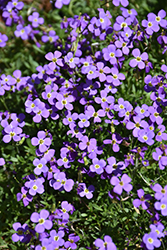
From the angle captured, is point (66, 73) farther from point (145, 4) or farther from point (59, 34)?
point (145, 4)

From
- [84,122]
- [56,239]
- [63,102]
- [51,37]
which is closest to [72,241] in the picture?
[56,239]

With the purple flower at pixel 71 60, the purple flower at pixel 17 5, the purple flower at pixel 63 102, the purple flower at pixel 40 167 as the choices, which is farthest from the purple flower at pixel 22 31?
the purple flower at pixel 40 167

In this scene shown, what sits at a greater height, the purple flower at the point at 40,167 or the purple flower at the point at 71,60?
the purple flower at the point at 71,60

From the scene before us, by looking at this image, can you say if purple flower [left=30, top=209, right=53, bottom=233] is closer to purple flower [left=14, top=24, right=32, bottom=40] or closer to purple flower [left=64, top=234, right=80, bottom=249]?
purple flower [left=64, top=234, right=80, bottom=249]

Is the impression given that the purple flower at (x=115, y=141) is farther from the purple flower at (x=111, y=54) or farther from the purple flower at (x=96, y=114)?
the purple flower at (x=111, y=54)

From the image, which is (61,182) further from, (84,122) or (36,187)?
(84,122)

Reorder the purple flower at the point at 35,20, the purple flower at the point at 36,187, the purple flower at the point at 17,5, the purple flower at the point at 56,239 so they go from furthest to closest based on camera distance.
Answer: the purple flower at the point at 35,20
the purple flower at the point at 17,5
the purple flower at the point at 36,187
the purple flower at the point at 56,239

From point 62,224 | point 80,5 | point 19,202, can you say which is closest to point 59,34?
point 80,5

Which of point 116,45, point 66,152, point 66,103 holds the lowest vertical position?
point 66,152
